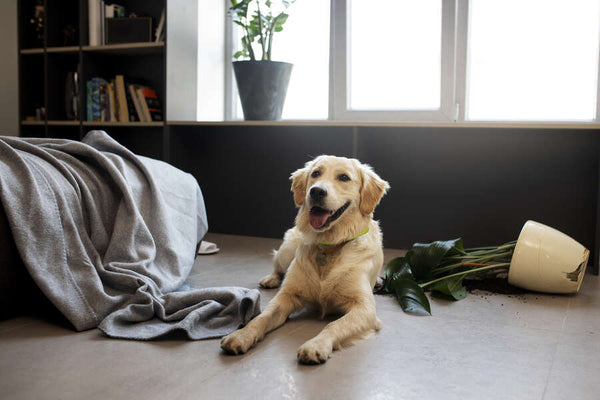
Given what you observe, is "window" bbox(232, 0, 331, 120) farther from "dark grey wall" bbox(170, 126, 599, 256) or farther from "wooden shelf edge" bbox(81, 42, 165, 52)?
"wooden shelf edge" bbox(81, 42, 165, 52)

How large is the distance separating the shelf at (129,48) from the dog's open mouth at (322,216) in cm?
242

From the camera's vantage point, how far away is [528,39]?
11.9 feet

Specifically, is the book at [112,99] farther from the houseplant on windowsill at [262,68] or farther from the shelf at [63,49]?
the houseplant on windowsill at [262,68]

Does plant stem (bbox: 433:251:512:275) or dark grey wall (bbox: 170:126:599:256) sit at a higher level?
dark grey wall (bbox: 170:126:599:256)

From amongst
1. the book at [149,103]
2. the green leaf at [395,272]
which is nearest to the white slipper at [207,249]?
the book at [149,103]

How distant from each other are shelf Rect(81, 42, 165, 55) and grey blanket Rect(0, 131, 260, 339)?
173 cm

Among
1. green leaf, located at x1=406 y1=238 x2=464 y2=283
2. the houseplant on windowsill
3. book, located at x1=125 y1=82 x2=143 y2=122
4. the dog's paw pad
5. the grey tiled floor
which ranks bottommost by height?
the grey tiled floor

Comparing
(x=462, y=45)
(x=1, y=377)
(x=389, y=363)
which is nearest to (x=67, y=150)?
(x=1, y=377)

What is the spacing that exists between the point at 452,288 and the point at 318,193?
944 millimetres

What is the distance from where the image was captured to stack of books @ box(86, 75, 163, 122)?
4.15 meters

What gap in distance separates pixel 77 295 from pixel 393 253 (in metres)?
→ 2.25

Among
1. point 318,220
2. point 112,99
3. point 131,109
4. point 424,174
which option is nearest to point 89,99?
point 112,99

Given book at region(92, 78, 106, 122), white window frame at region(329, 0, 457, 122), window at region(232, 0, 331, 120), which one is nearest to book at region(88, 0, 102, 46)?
book at region(92, 78, 106, 122)

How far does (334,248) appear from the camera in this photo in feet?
7.06
